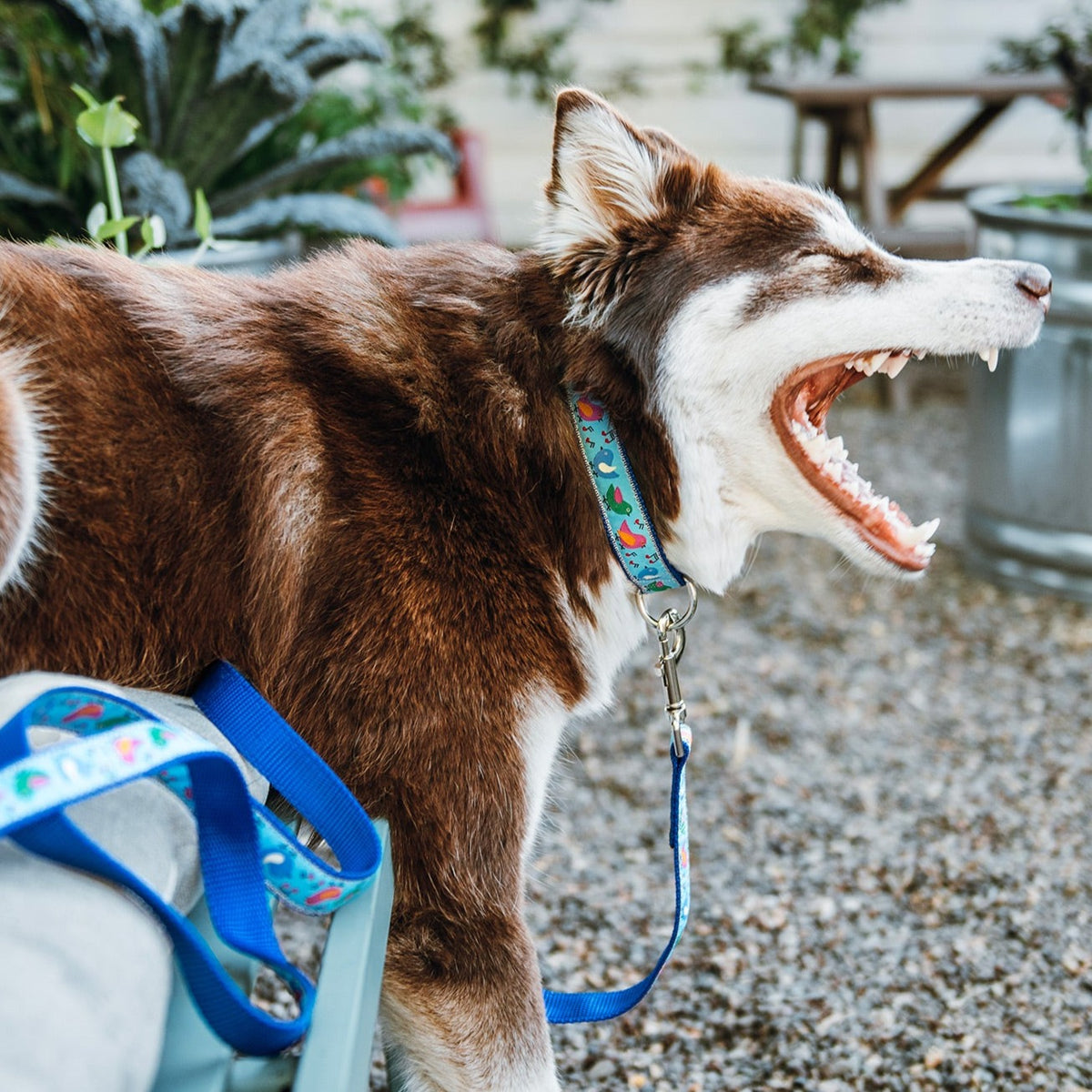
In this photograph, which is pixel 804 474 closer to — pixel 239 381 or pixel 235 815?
pixel 239 381

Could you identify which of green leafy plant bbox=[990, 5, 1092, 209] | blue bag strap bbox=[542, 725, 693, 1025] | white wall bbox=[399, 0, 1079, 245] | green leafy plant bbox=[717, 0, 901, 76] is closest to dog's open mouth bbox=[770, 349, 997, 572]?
blue bag strap bbox=[542, 725, 693, 1025]

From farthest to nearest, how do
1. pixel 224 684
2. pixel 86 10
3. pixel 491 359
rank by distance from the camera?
pixel 86 10, pixel 491 359, pixel 224 684

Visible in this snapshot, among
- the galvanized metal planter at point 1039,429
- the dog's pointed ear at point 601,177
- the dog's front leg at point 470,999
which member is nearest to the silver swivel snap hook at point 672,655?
the dog's front leg at point 470,999

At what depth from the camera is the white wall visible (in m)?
7.96

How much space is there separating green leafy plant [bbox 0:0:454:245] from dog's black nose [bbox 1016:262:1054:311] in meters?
1.92

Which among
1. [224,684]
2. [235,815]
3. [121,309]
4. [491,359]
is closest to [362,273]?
[491,359]

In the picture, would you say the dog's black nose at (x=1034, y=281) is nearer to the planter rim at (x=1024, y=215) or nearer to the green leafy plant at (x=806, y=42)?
the planter rim at (x=1024, y=215)

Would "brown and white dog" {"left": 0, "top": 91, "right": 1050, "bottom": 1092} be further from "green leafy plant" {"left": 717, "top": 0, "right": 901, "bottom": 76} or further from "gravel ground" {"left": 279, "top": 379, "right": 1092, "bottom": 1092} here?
"green leafy plant" {"left": 717, "top": 0, "right": 901, "bottom": 76}

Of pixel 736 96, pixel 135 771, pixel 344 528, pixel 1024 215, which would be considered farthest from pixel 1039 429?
pixel 736 96

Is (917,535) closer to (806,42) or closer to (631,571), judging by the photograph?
(631,571)

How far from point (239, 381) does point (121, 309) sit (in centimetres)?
16

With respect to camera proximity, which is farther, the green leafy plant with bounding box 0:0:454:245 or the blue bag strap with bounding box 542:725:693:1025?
the green leafy plant with bounding box 0:0:454:245

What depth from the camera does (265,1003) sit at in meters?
2.08

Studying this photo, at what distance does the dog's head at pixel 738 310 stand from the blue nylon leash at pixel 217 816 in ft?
2.19
